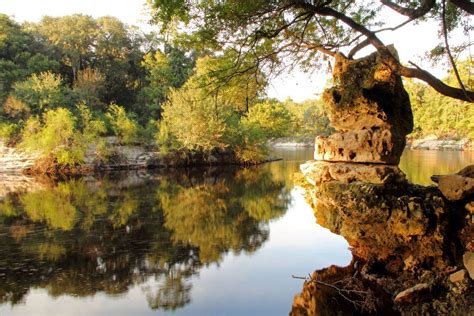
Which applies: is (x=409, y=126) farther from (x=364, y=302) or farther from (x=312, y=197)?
(x=364, y=302)

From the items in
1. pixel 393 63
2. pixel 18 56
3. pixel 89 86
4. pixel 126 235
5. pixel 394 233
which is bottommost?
pixel 126 235

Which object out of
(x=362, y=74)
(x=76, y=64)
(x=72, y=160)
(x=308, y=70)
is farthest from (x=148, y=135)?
(x=362, y=74)

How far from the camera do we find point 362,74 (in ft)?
32.0

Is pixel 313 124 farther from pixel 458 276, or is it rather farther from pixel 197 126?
pixel 458 276

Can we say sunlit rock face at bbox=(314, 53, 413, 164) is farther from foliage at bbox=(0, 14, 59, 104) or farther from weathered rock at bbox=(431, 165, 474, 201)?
foliage at bbox=(0, 14, 59, 104)

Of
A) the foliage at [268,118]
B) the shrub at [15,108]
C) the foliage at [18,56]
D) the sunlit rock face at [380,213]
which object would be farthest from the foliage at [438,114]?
the foliage at [18,56]

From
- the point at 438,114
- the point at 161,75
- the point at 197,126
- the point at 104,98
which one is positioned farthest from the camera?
the point at 438,114

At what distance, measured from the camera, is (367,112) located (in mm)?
9781

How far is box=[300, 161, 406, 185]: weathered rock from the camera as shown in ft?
30.1

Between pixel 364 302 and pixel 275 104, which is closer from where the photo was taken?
pixel 364 302

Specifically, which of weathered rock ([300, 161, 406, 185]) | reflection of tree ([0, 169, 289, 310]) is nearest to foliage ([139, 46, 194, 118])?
reflection of tree ([0, 169, 289, 310])

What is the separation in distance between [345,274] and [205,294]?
130 inches

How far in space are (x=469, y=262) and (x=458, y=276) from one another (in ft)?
1.06

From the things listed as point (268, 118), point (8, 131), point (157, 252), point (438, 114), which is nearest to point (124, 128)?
point (8, 131)
